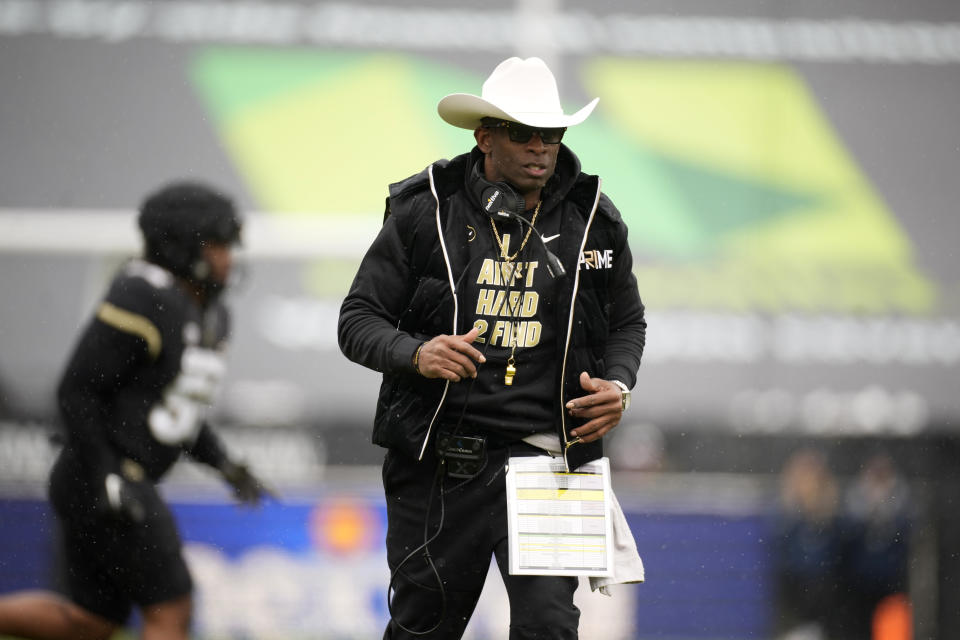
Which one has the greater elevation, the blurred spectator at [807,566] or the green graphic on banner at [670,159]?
the green graphic on banner at [670,159]

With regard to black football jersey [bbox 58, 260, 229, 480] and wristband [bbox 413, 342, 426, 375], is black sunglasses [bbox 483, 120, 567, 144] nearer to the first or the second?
wristband [bbox 413, 342, 426, 375]

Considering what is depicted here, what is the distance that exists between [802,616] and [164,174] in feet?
10.0

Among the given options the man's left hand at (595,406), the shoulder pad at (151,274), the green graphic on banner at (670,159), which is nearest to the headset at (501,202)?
the man's left hand at (595,406)

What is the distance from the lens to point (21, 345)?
5.11 meters

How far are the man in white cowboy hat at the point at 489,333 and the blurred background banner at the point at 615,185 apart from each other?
95.4 inches

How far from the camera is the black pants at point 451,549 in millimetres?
2791

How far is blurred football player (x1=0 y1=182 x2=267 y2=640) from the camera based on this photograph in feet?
12.9

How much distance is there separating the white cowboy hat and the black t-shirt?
238 millimetres

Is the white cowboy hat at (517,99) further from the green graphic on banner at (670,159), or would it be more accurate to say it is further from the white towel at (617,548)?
the green graphic on banner at (670,159)

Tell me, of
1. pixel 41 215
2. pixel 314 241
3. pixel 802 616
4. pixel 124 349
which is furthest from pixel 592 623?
pixel 41 215

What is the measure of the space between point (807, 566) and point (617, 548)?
8.42ft

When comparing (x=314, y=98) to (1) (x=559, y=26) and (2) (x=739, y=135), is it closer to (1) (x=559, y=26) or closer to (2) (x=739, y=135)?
(1) (x=559, y=26)

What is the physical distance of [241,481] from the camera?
414cm

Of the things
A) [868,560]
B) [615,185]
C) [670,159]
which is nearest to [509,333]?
[615,185]
